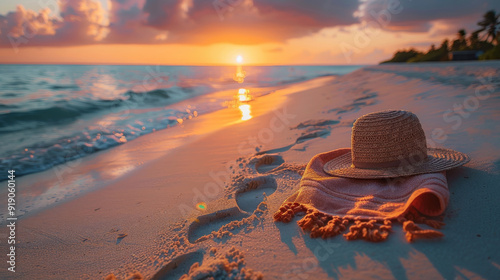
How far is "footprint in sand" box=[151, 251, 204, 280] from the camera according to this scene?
1.80 meters

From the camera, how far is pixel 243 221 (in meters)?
2.21

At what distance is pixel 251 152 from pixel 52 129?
6.36m

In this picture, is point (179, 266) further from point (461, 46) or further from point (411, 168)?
point (461, 46)

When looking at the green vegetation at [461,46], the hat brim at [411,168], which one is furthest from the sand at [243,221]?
the green vegetation at [461,46]

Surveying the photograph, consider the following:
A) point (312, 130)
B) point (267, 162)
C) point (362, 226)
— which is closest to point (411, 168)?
point (362, 226)

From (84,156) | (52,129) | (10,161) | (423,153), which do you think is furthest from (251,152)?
(52,129)

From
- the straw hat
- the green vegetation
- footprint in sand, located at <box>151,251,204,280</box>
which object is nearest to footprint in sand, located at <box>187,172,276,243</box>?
footprint in sand, located at <box>151,251,204,280</box>

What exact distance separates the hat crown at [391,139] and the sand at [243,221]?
398mm

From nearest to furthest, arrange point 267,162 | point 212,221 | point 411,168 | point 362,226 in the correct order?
1. point 362,226
2. point 411,168
3. point 212,221
4. point 267,162

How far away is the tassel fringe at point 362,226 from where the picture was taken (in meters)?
1.67

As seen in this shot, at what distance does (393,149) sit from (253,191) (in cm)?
135

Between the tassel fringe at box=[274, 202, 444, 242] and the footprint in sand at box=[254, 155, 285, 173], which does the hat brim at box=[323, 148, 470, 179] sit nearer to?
the tassel fringe at box=[274, 202, 444, 242]

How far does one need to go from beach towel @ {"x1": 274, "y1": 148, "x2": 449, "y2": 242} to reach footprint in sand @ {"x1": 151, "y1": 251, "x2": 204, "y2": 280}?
25.3 inches

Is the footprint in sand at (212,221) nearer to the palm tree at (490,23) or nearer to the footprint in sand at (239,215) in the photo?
the footprint in sand at (239,215)
